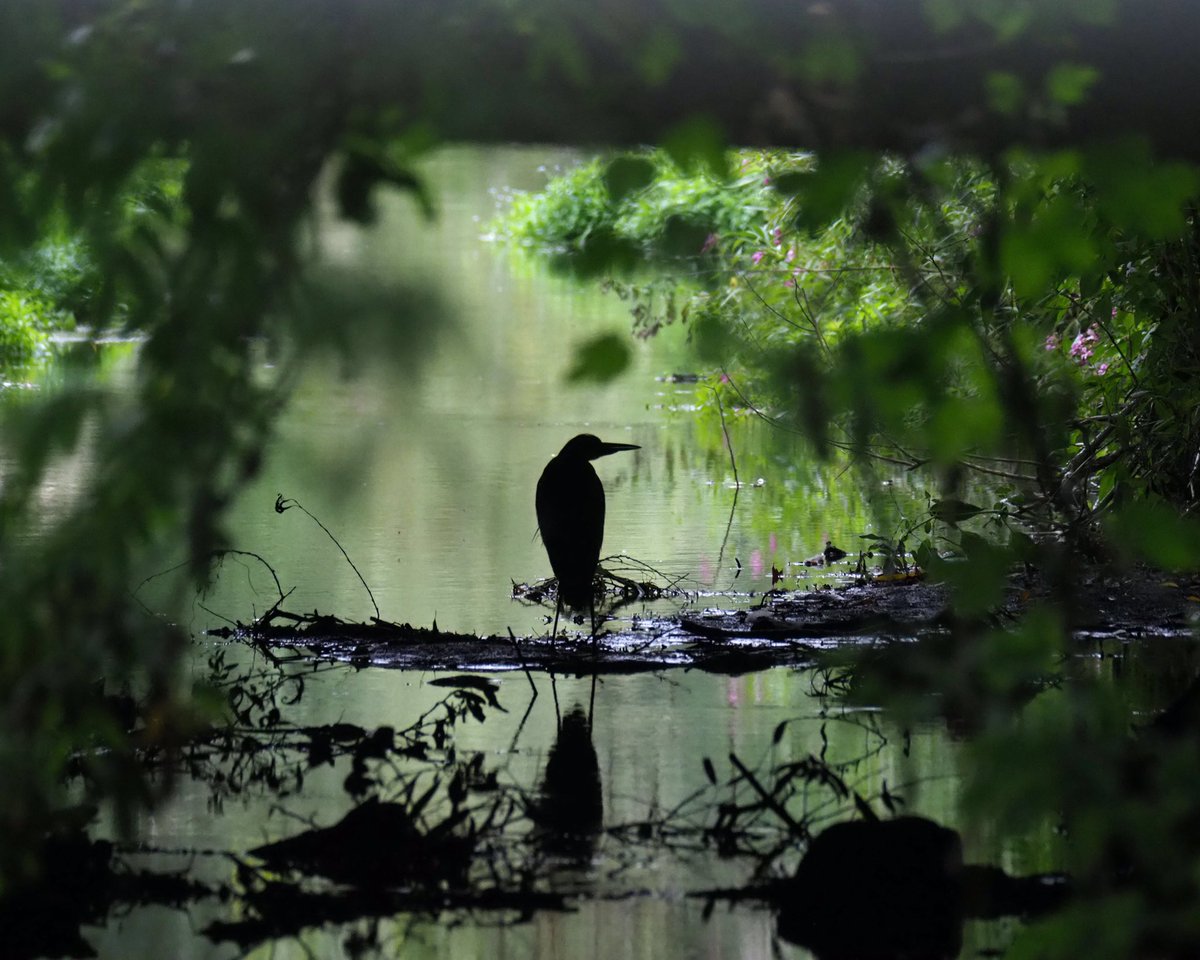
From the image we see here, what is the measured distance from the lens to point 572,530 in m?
5.27

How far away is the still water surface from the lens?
1741mm

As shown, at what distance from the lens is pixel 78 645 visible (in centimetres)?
181

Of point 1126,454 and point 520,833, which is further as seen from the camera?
point 1126,454

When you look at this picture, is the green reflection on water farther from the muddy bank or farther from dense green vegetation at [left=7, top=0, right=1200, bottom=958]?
the muddy bank

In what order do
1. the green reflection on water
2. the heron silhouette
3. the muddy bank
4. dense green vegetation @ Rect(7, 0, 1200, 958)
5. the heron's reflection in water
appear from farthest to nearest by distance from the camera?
1. the heron silhouette
2. the muddy bank
3. the heron's reflection in water
4. the green reflection on water
5. dense green vegetation @ Rect(7, 0, 1200, 958)

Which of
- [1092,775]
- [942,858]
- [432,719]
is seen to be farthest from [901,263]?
[432,719]

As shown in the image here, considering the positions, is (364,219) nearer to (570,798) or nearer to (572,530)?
(570,798)

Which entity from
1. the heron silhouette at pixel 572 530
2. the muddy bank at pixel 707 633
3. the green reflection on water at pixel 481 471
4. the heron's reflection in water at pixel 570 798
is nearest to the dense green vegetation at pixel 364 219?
the green reflection on water at pixel 481 471

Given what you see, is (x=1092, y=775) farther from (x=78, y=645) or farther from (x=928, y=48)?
(x=78, y=645)

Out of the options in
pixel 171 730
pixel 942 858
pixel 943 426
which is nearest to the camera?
pixel 943 426

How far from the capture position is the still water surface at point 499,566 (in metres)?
1.74

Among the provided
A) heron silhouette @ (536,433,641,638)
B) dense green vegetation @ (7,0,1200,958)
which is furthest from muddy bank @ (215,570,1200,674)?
dense green vegetation @ (7,0,1200,958)

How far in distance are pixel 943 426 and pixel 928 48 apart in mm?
643

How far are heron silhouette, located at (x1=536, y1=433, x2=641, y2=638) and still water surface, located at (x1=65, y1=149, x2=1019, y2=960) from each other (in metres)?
0.17
